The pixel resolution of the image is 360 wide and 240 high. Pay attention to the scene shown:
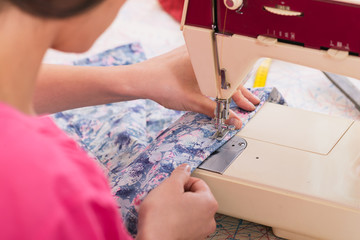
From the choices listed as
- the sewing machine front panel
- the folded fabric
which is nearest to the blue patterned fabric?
the folded fabric

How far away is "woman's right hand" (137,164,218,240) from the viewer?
95 centimetres

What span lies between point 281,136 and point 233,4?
36 centimetres

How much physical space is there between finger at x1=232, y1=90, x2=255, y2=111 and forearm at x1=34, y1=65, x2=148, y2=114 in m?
0.24

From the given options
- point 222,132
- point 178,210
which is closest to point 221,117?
point 222,132

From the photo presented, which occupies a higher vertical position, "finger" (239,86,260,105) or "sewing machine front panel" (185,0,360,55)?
"sewing machine front panel" (185,0,360,55)

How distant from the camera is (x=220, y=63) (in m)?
1.08

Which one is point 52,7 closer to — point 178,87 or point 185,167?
point 185,167

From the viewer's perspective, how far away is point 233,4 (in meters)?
0.98

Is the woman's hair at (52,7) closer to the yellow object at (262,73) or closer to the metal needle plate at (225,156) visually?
the metal needle plate at (225,156)

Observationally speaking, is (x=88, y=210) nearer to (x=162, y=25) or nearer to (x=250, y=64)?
(x=250, y=64)

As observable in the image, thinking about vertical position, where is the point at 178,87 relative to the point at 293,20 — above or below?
below

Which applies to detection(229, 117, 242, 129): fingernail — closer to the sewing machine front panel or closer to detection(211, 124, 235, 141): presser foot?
detection(211, 124, 235, 141): presser foot

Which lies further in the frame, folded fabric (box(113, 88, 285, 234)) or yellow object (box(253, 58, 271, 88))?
yellow object (box(253, 58, 271, 88))

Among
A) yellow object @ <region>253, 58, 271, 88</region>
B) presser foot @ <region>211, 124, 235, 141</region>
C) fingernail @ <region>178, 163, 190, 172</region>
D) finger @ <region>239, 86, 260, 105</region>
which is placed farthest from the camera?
yellow object @ <region>253, 58, 271, 88</region>
